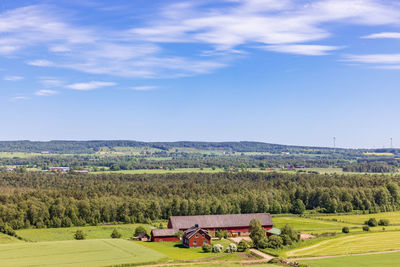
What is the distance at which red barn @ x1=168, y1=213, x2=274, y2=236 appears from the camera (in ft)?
314

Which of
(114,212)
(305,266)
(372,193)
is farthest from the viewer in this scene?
(372,193)

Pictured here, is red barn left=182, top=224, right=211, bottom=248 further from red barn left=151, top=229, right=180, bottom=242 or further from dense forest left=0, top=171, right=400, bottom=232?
dense forest left=0, top=171, right=400, bottom=232

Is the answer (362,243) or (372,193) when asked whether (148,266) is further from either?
(372,193)

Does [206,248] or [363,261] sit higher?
[363,261]

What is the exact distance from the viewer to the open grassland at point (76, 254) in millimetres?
64625

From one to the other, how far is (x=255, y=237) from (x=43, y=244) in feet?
118

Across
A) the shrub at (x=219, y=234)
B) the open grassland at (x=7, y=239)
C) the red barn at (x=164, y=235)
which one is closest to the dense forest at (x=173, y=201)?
the open grassland at (x=7, y=239)

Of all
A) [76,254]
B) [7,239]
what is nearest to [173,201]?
[7,239]

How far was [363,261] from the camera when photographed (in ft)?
216

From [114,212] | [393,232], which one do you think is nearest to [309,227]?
[393,232]

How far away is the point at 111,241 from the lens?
272 feet

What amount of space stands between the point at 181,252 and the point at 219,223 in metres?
21.6

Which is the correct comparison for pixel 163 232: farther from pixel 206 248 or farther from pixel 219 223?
pixel 206 248

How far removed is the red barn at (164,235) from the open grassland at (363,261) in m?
30.6
